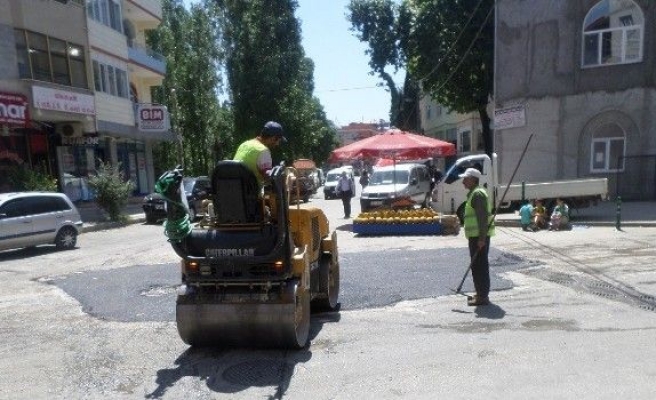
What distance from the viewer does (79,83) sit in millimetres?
19516

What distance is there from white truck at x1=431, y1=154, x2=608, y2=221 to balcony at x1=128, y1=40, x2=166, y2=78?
1773cm

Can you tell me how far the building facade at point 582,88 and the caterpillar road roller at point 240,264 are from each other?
15.7 metres

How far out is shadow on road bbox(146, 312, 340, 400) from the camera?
4.29 meters

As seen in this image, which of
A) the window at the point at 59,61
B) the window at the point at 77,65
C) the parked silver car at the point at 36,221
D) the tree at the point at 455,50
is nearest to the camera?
the parked silver car at the point at 36,221

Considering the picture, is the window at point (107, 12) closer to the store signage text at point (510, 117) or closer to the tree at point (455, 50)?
the tree at point (455, 50)

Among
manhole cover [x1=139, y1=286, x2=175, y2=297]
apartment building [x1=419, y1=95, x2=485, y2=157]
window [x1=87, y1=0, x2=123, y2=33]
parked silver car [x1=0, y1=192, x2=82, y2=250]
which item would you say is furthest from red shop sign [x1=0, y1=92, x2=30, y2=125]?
apartment building [x1=419, y1=95, x2=485, y2=157]

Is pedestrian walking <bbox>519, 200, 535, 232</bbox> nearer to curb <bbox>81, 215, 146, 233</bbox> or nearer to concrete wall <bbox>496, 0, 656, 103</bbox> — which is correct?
concrete wall <bbox>496, 0, 656, 103</bbox>

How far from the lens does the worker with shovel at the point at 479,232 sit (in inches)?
249

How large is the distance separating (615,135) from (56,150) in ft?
72.3

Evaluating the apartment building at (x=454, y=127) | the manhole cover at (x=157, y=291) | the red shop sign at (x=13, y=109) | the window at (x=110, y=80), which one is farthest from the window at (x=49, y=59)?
the apartment building at (x=454, y=127)

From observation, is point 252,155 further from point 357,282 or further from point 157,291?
point 157,291

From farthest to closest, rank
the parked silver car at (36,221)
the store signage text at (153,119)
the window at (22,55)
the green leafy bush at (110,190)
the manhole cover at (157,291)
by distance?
the store signage text at (153,119)
the green leafy bush at (110,190)
the window at (22,55)
the parked silver car at (36,221)
the manhole cover at (157,291)

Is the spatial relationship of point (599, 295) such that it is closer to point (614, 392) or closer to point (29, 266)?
point (614, 392)

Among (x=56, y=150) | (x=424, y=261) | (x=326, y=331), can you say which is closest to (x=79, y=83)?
(x=56, y=150)
